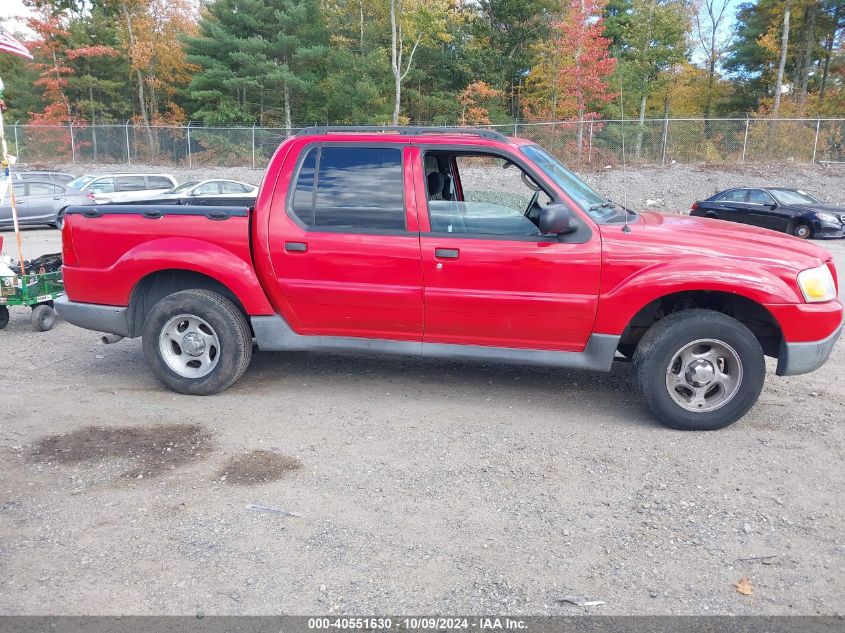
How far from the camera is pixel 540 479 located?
4062 millimetres

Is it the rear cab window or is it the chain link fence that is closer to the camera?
the rear cab window

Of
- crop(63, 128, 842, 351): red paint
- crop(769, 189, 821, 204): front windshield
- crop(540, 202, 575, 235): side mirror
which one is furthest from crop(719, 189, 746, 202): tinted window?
crop(540, 202, 575, 235): side mirror

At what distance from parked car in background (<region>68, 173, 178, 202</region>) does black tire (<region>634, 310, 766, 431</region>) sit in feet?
60.6

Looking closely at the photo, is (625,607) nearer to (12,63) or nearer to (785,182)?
(785,182)

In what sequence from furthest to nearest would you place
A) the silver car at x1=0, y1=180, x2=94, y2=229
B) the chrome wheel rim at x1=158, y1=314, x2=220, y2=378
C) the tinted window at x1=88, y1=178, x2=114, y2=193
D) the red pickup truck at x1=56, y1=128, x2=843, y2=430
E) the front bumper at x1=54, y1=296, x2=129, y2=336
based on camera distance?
the tinted window at x1=88, y1=178, x2=114, y2=193 < the silver car at x1=0, y1=180, x2=94, y2=229 < the front bumper at x1=54, y1=296, x2=129, y2=336 < the chrome wheel rim at x1=158, y1=314, x2=220, y2=378 < the red pickup truck at x1=56, y1=128, x2=843, y2=430

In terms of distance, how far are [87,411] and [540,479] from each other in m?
3.49

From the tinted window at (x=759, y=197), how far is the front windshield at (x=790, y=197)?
18 centimetres

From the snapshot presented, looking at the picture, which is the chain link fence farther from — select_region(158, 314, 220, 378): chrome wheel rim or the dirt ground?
the dirt ground

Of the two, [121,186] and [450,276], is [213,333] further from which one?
[121,186]

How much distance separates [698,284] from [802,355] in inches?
35.0

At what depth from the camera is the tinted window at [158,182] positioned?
21.2 metres

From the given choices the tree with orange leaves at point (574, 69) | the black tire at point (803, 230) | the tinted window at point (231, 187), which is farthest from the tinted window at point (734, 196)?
the tree with orange leaves at point (574, 69)

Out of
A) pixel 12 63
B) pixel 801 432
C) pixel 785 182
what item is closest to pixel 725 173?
pixel 785 182

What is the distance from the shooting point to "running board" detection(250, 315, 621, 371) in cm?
487
